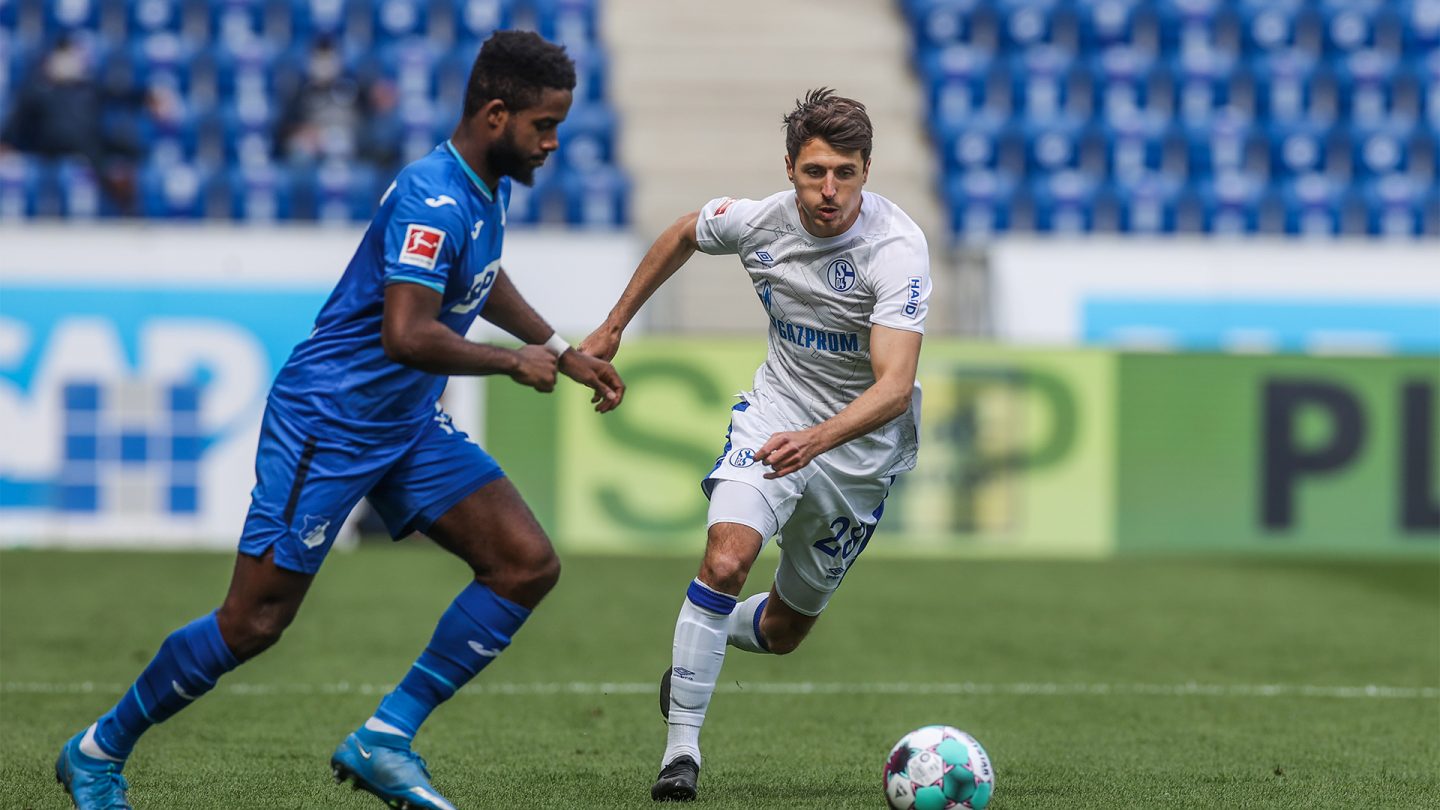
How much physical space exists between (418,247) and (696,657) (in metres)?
1.59

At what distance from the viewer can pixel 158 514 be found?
42.8ft

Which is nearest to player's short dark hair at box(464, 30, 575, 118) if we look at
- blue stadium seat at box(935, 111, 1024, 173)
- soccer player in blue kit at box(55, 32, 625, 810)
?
soccer player in blue kit at box(55, 32, 625, 810)

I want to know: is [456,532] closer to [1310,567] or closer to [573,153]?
[1310,567]

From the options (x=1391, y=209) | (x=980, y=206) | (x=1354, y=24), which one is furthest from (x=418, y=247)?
(x=1354, y=24)

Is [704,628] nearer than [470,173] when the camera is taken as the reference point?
No

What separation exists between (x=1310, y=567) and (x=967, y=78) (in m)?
6.50

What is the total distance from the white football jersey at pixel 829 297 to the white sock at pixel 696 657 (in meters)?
0.61

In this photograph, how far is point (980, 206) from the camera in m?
16.6

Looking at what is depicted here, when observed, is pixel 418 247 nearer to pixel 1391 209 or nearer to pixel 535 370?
pixel 535 370

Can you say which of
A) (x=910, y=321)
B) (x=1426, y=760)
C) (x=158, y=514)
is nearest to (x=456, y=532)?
(x=910, y=321)

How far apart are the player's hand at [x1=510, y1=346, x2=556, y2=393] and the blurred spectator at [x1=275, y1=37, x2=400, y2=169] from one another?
1078 cm

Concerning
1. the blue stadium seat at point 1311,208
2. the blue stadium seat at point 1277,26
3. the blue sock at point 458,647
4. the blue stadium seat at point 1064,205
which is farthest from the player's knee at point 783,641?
the blue stadium seat at point 1277,26

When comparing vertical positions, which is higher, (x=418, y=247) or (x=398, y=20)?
(x=398, y=20)

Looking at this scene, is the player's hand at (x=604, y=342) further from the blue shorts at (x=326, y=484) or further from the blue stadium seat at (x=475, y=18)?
the blue stadium seat at (x=475, y=18)
